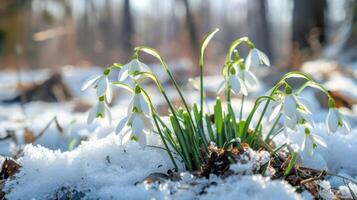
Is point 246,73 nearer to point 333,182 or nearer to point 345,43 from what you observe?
point 333,182

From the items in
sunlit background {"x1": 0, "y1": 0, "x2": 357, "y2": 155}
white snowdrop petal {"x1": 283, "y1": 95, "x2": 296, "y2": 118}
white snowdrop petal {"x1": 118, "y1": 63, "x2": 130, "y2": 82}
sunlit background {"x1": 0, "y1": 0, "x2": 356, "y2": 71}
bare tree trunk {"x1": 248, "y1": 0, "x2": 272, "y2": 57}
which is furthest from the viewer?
bare tree trunk {"x1": 248, "y1": 0, "x2": 272, "y2": 57}

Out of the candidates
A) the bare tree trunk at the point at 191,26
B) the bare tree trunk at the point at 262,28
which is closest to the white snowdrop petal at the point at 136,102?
the bare tree trunk at the point at 191,26

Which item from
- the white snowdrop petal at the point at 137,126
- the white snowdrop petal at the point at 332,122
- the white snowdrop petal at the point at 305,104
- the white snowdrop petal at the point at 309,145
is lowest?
the white snowdrop petal at the point at 309,145

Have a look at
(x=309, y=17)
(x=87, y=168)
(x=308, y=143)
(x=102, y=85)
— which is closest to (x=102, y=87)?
(x=102, y=85)

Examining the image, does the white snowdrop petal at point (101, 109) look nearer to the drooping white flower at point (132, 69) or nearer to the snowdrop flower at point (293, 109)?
the drooping white flower at point (132, 69)

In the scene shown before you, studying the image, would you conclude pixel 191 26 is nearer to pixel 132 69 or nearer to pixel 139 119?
pixel 132 69

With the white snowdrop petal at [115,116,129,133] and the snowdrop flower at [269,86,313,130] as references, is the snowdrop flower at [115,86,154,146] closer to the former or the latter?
the white snowdrop petal at [115,116,129,133]

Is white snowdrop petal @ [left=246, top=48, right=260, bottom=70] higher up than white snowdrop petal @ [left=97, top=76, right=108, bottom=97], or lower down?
higher up

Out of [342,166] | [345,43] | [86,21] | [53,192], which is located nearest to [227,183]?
[53,192]

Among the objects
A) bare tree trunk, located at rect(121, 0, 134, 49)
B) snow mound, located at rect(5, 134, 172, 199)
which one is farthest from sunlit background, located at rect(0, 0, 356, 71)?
snow mound, located at rect(5, 134, 172, 199)
